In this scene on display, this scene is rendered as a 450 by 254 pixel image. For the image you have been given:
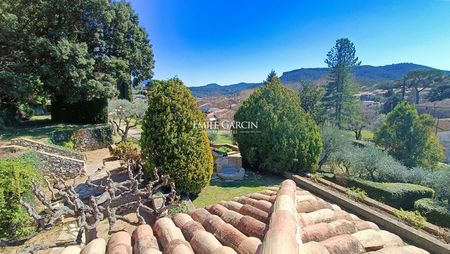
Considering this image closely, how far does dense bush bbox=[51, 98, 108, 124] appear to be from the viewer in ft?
58.1

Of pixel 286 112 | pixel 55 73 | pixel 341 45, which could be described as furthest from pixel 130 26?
pixel 341 45

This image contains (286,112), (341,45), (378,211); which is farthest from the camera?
(341,45)

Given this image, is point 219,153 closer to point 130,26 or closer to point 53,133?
point 53,133

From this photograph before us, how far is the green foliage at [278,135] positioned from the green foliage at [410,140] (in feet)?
33.6

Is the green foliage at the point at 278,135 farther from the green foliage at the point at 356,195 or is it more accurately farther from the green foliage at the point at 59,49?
the green foliage at the point at 59,49

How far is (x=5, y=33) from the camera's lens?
13.4 meters

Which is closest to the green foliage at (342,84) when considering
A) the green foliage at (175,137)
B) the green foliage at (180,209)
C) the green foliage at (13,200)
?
the green foliage at (175,137)

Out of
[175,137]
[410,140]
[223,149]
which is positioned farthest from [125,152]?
[410,140]

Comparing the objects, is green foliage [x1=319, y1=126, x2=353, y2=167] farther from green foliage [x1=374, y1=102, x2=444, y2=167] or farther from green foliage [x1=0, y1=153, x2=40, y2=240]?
green foliage [x1=0, y1=153, x2=40, y2=240]

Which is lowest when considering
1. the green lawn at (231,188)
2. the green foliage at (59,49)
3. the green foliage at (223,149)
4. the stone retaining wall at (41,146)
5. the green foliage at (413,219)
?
the green foliage at (413,219)

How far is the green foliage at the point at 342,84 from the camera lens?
110ft

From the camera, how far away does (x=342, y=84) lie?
34656 millimetres

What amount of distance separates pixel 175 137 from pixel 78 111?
44.3 ft

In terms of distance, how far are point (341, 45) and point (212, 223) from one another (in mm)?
36408
